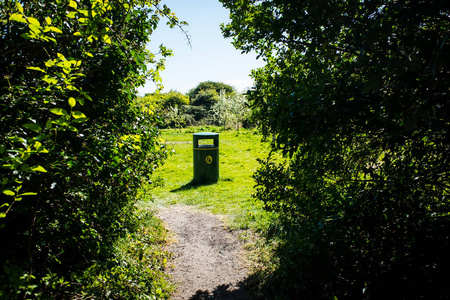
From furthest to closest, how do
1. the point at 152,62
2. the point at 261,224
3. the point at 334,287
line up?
the point at 261,224 → the point at 152,62 → the point at 334,287

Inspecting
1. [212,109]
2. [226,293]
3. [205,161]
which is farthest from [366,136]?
[212,109]

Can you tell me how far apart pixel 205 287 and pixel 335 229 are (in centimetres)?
243

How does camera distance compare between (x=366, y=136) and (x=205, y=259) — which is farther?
(x=205, y=259)

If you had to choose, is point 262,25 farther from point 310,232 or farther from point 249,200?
point 249,200

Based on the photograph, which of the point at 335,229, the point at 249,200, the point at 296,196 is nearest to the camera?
the point at 335,229

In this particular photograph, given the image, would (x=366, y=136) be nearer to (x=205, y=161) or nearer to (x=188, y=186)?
(x=205, y=161)

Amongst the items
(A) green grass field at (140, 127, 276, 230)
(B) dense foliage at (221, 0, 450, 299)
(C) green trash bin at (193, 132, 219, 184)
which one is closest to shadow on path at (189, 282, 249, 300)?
(B) dense foliage at (221, 0, 450, 299)

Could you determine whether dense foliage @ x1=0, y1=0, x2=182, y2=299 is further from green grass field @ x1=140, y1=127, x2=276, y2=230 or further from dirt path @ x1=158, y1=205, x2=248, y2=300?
dirt path @ x1=158, y1=205, x2=248, y2=300

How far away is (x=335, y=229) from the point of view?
2250mm

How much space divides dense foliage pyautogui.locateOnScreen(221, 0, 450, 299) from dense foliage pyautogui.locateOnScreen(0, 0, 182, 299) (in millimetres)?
1360

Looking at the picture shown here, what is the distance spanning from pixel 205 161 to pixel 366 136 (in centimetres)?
673

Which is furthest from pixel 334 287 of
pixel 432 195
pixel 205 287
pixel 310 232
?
pixel 205 287

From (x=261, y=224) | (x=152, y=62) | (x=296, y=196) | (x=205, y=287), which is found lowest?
(x=205, y=287)

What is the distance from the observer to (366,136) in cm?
221
